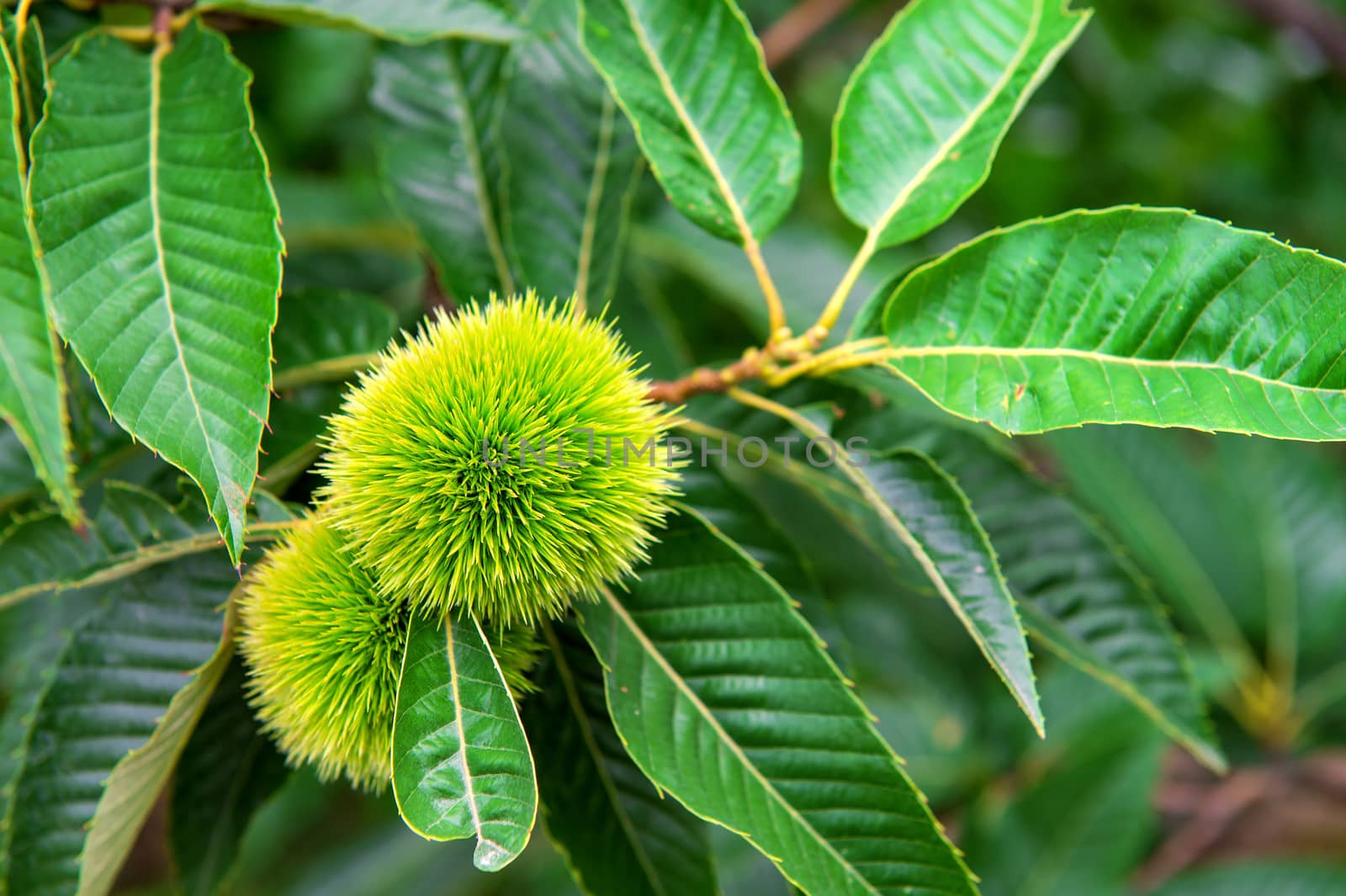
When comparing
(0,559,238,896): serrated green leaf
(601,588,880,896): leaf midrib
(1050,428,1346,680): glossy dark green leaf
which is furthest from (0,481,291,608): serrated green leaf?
(1050,428,1346,680): glossy dark green leaf

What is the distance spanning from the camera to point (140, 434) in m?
0.73

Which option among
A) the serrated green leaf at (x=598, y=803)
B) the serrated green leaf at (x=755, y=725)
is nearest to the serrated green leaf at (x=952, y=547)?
the serrated green leaf at (x=755, y=725)

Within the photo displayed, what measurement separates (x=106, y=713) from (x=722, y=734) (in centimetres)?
60

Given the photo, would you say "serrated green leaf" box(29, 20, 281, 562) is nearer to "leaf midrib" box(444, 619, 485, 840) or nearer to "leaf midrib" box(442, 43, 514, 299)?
"leaf midrib" box(444, 619, 485, 840)

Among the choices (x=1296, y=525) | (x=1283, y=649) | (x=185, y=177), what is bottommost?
(x=1283, y=649)

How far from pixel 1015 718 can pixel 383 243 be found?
1558 millimetres

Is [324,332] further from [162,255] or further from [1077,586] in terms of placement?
[1077,586]

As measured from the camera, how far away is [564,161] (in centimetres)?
122

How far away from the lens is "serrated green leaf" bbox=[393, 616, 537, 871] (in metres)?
0.69

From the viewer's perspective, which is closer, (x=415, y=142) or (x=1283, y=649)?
(x=415, y=142)

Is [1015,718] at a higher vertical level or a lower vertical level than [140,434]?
lower

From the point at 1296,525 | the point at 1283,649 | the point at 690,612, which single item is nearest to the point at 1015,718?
the point at 1283,649

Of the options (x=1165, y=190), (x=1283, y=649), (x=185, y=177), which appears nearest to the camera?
(x=185, y=177)

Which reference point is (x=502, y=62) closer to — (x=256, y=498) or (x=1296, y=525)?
(x=256, y=498)
